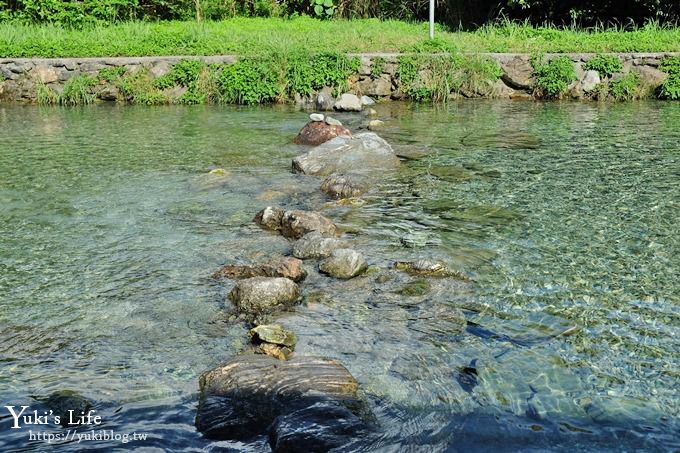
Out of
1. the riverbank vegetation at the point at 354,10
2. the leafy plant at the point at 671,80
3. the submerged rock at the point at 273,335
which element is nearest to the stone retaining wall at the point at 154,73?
the leafy plant at the point at 671,80

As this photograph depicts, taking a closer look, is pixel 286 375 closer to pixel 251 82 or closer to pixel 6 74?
pixel 251 82

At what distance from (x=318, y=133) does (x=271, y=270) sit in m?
5.94

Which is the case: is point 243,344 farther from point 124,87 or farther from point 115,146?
point 124,87

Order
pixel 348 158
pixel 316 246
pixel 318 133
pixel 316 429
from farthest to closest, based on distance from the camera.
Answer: pixel 318 133, pixel 348 158, pixel 316 246, pixel 316 429

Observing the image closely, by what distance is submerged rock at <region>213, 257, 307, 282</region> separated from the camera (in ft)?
18.1

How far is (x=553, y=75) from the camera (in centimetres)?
1542

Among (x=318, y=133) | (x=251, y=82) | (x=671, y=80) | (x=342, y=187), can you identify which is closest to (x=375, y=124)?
(x=318, y=133)

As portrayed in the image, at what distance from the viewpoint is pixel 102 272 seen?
5.82 m

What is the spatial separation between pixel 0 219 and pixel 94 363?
3.78 meters

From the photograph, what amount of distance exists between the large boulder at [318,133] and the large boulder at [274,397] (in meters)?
7.34

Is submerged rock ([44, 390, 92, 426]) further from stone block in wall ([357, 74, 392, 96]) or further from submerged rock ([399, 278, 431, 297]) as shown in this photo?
stone block in wall ([357, 74, 392, 96])

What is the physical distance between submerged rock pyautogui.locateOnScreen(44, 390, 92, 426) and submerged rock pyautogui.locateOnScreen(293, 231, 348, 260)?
2.59 metres

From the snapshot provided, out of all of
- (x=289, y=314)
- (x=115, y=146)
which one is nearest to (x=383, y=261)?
(x=289, y=314)

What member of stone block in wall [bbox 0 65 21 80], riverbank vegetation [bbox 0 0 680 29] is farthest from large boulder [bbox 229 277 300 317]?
riverbank vegetation [bbox 0 0 680 29]
